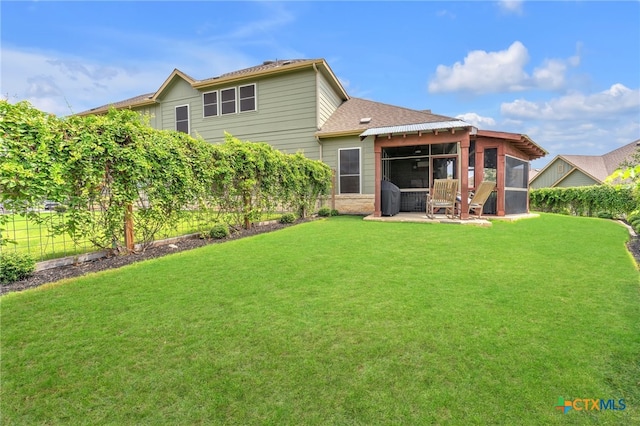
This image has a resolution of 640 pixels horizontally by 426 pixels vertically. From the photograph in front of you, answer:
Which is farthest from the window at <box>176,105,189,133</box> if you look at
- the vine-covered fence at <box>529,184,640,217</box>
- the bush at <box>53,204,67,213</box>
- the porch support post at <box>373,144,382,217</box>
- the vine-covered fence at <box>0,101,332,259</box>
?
the vine-covered fence at <box>529,184,640,217</box>

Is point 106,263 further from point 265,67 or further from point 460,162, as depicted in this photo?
point 265,67

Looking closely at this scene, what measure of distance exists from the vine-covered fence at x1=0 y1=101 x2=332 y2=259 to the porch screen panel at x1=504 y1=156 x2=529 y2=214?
8716 mm

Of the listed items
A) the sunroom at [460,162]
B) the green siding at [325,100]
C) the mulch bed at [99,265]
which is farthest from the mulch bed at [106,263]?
the green siding at [325,100]

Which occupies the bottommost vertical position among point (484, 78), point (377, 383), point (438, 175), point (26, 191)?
point (377, 383)

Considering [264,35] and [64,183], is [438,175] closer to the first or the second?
[264,35]

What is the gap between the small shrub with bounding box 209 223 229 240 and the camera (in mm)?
6148

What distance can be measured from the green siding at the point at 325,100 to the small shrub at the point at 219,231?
7125 mm

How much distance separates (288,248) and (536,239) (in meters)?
5.04

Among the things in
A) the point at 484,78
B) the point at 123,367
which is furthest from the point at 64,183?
the point at 484,78

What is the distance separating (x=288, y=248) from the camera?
525cm

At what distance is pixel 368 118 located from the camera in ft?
40.1

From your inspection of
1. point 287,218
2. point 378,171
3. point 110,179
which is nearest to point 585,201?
point 378,171

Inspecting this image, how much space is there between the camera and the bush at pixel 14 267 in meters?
3.46

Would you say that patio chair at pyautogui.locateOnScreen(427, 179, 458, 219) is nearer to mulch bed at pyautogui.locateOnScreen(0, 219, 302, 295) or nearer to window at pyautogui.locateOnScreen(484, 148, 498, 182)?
window at pyautogui.locateOnScreen(484, 148, 498, 182)
